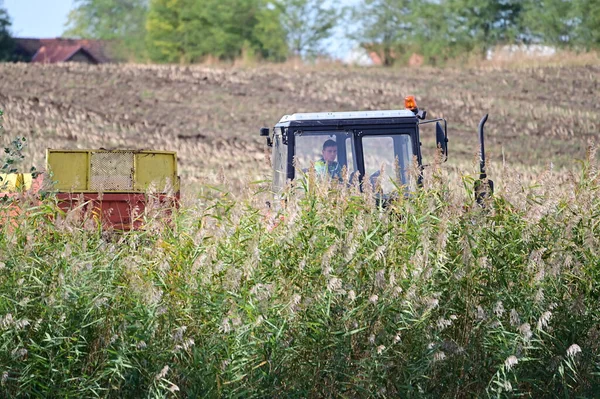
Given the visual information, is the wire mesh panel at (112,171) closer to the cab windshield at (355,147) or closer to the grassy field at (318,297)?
the cab windshield at (355,147)

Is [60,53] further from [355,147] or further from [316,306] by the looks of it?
[316,306]

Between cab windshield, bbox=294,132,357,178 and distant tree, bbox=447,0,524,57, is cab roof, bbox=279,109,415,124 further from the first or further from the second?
distant tree, bbox=447,0,524,57

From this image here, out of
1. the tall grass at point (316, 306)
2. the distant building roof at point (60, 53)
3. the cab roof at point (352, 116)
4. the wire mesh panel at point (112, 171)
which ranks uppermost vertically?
the distant building roof at point (60, 53)

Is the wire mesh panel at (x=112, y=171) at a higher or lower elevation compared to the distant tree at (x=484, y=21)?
lower

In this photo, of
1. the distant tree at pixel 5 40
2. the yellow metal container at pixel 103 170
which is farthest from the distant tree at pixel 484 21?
the yellow metal container at pixel 103 170

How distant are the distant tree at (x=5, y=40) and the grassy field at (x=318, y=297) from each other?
50193mm

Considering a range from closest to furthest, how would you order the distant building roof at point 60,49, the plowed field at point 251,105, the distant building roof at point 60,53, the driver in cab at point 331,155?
the driver in cab at point 331,155, the plowed field at point 251,105, the distant building roof at point 60,53, the distant building roof at point 60,49

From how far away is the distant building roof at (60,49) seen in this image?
213 feet

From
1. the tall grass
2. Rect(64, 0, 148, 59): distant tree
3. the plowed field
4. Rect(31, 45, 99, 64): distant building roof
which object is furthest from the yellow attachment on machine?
Rect(64, 0, 148, 59): distant tree

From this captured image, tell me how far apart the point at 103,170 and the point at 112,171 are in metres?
0.10

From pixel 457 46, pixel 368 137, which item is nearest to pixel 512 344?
pixel 368 137

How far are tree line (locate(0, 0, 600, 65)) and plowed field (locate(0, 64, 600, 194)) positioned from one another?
10150mm

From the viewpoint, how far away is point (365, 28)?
5344 cm

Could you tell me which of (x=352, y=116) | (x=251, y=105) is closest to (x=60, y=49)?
(x=251, y=105)
